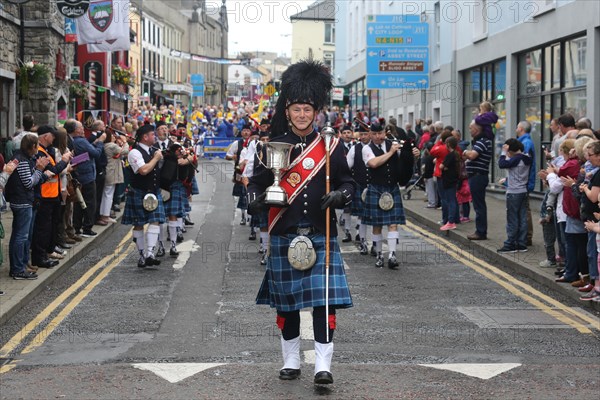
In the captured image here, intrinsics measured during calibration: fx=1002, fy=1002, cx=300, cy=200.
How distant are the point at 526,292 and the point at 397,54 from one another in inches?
821

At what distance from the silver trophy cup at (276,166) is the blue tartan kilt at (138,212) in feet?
22.0

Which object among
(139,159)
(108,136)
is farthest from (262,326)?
(108,136)

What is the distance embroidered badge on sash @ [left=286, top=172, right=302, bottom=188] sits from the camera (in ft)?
22.6

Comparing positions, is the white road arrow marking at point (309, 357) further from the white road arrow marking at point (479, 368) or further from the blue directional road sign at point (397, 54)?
the blue directional road sign at point (397, 54)

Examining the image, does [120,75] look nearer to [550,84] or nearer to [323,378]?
[550,84]

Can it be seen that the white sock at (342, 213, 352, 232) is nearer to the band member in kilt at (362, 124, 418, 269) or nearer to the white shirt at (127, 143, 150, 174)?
the band member in kilt at (362, 124, 418, 269)

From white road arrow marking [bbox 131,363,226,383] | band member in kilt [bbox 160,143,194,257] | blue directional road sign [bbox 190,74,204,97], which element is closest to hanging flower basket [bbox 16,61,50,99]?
band member in kilt [bbox 160,143,194,257]

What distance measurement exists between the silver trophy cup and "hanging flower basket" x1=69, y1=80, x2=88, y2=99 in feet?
74.8

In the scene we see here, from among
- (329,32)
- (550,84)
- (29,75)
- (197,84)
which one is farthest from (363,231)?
(329,32)

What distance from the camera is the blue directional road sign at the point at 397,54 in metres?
31.1

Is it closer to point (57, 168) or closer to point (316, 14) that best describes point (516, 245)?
point (57, 168)

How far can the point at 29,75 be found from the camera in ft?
77.7

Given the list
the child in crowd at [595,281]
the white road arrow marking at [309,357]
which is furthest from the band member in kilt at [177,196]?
the white road arrow marking at [309,357]

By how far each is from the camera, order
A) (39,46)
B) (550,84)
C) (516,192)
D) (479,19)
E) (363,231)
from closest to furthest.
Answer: (516,192), (363,231), (550,84), (39,46), (479,19)
